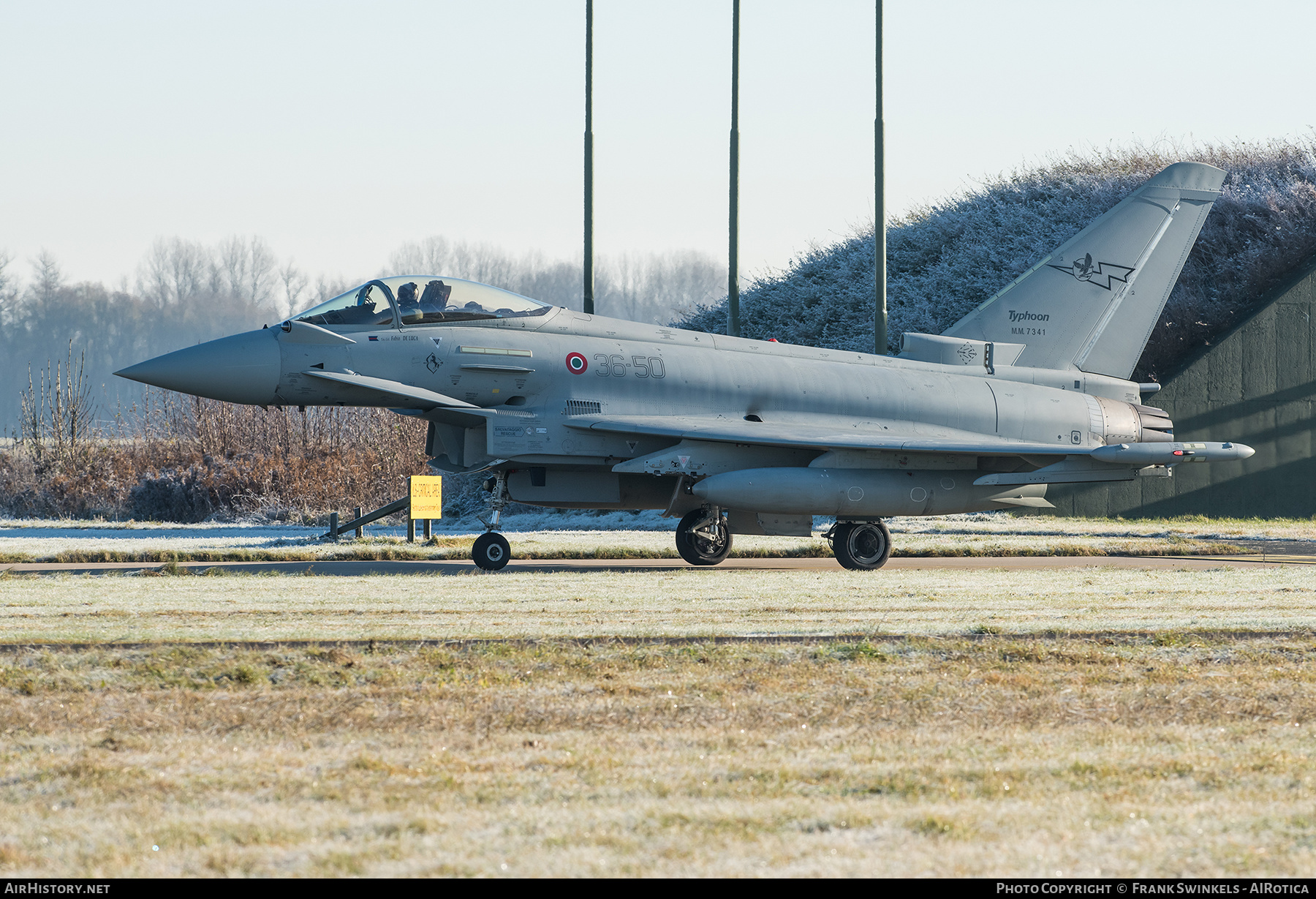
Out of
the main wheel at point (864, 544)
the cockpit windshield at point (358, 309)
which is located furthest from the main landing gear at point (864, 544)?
the cockpit windshield at point (358, 309)

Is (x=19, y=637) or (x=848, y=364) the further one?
(x=848, y=364)

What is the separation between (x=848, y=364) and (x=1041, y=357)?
364 cm

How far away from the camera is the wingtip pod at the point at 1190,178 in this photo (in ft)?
70.1

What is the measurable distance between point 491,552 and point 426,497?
13.3 feet

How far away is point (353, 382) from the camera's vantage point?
1566 cm

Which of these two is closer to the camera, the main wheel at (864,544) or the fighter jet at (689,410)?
the fighter jet at (689,410)

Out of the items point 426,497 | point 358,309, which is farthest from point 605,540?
point 358,309

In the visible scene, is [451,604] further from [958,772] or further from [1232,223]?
[1232,223]

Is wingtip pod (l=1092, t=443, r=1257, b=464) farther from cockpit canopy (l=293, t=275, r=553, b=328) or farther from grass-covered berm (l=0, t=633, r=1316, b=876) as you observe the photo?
grass-covered berm (l=0, t=633, r=1316, b=876)

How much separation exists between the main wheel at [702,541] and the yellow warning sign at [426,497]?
13.6 feet

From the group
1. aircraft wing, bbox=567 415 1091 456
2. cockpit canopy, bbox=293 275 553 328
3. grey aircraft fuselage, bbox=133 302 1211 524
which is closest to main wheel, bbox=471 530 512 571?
grey aircraft fuselage, bbox=133 302 1211 524

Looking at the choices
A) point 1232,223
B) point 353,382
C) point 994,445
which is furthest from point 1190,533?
point 353,382

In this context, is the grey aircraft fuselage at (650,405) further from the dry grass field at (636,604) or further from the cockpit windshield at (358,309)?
the dry grass field at (636,604)

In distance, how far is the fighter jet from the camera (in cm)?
1606
